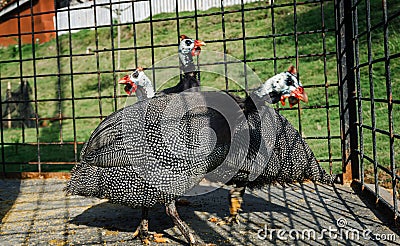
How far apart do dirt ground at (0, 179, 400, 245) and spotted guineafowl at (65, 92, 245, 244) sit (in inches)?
14.0

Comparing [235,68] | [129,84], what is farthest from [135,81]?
[235,68]

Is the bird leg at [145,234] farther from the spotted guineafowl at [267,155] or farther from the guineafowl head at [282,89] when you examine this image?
the guineafowl head at [282,89]

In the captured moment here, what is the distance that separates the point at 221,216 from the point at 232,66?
4475 mm

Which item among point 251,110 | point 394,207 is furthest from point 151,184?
point 394,207

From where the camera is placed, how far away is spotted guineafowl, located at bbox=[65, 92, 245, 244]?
277cm

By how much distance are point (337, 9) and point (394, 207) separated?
2.19 metres

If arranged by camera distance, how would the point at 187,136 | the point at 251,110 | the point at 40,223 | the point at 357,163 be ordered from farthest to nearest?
1. the point at 357,163
2. the point at 40,223
3. the point at 251,110
4. the point at 187,136

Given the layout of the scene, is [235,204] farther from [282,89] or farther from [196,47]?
[196,47]

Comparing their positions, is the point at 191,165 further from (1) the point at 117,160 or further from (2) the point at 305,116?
(2) the point at 305,116

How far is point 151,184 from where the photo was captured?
282 centimetres

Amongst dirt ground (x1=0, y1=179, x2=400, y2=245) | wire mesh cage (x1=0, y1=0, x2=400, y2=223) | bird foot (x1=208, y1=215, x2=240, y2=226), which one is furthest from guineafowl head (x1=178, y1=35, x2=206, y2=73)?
bird foot (x1=208, y1=215, x2=240, y2=226)

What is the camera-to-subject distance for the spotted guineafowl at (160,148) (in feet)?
9.09

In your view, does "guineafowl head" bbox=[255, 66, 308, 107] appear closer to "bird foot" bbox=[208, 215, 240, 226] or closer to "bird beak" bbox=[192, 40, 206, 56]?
"bird foot" bbox=[208, 215, 240, 226]

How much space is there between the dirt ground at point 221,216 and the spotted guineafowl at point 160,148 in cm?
36
